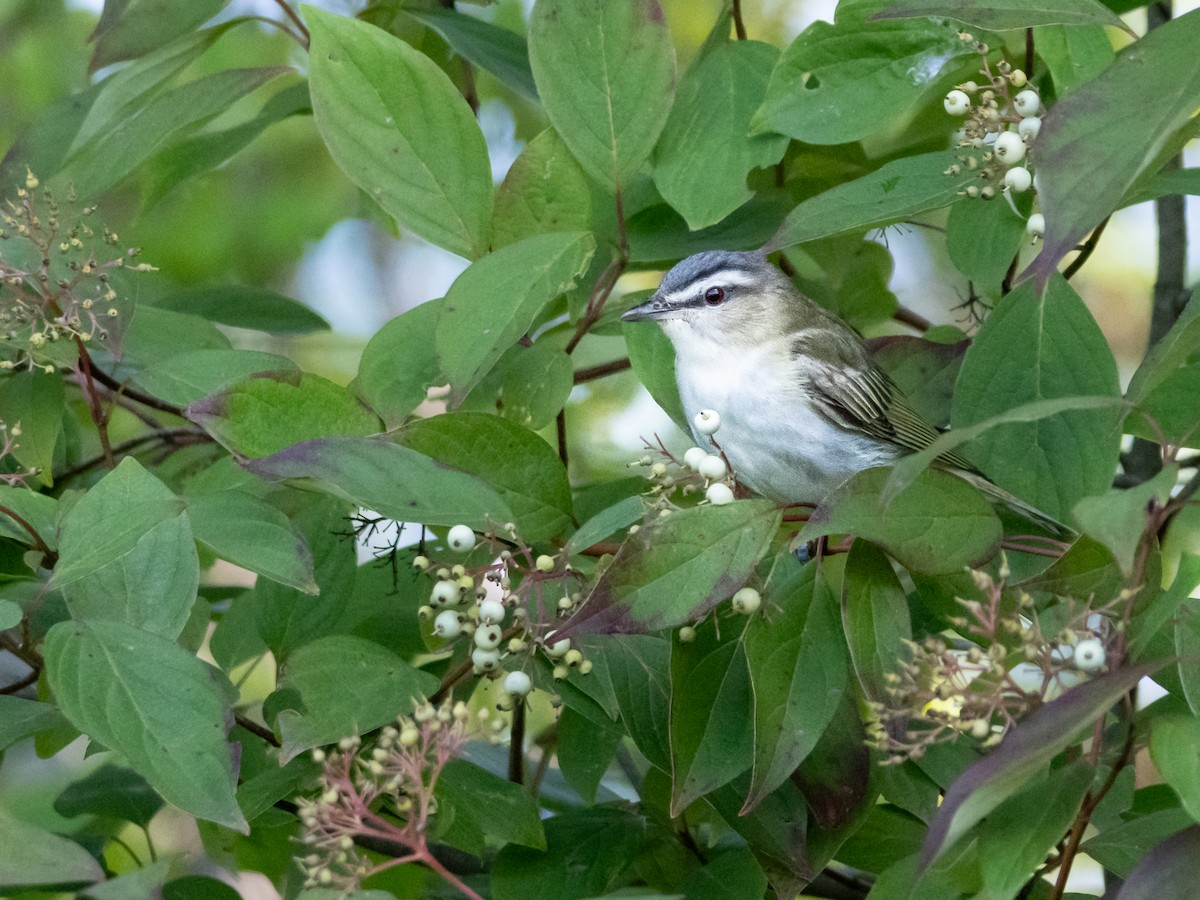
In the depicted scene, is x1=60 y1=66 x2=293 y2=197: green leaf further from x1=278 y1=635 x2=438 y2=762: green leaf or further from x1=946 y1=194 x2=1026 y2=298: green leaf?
x1=946 y1=194 x2=1026 y2=298: green leaf

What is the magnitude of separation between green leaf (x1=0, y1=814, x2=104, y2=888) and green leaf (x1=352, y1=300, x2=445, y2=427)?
78cm

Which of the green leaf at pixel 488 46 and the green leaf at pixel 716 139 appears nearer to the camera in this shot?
the green leaf at pixel 716 139

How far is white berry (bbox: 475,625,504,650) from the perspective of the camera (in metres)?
1.74

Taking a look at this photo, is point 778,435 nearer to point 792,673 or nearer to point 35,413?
point 792,673

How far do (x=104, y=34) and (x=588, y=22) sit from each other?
932mm

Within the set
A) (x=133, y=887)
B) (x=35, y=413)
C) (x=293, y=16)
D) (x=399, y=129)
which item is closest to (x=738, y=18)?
(x=399, y=129)

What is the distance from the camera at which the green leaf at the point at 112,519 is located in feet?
5.32

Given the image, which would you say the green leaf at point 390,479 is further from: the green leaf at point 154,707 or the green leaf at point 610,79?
the green leaf at point 610,79

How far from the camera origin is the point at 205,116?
97.2 inches

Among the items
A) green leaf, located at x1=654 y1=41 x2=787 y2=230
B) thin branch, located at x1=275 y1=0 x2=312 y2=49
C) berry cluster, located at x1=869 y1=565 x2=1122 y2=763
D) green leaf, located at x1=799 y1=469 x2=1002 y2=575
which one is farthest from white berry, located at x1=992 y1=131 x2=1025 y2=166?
thin branch, located at x1=275 y1=0 x2=312 y2=49

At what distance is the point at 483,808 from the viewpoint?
1942 millimetres

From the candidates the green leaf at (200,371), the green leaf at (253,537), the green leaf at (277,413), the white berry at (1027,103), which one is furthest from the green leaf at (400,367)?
Answer: the white berry at (1027,103)

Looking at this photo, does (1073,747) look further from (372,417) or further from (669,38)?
(669,38)

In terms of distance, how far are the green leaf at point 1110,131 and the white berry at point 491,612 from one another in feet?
2.63
